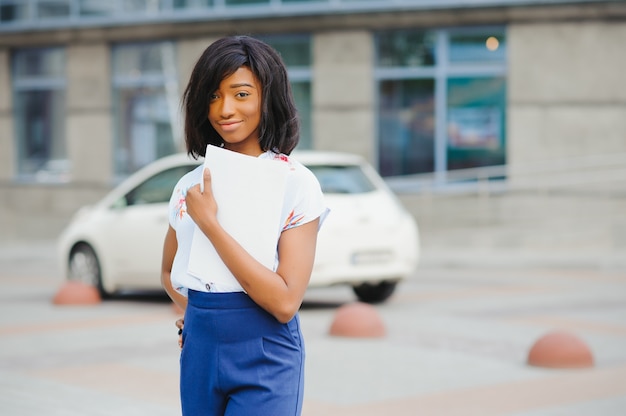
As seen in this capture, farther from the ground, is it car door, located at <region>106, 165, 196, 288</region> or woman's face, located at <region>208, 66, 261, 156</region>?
woman's face, located at <region>208, 66, 261, 156</region>

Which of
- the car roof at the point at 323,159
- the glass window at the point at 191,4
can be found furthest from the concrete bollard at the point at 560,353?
the glass window at the point at 191,4

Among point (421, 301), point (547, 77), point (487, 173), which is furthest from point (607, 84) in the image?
point (421, 301)

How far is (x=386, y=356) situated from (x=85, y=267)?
6.01 meters

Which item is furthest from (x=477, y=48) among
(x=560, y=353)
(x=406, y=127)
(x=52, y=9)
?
(x=560, y=353)

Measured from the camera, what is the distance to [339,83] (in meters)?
23.8

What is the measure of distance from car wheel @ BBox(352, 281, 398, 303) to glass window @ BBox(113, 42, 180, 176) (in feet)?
42.3

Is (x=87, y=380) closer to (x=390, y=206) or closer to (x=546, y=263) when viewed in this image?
(x=390, y=206)

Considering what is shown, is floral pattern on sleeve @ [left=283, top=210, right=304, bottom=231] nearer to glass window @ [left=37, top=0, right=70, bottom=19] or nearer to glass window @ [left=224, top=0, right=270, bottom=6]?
glass window @ [left=224, top=0, right=270, bottom=6]

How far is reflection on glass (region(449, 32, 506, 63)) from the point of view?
23.0 metres

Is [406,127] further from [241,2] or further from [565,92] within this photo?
[241,2]

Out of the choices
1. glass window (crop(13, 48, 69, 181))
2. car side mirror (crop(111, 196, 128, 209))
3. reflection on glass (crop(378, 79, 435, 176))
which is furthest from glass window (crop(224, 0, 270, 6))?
car side mirror (crop(111, 196, 128, 209))

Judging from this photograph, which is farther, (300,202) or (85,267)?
(85,267)

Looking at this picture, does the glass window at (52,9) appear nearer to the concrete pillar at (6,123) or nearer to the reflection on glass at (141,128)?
the concrete pillar at (6,123)

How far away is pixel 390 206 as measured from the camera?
1269cm
